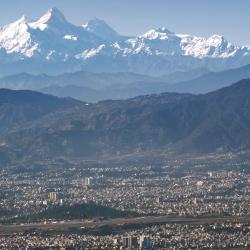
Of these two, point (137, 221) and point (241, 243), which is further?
point (137, 221)

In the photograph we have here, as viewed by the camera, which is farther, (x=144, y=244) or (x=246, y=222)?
(x=246, y=222)

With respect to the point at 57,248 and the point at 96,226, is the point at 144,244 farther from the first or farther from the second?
the point at 96,226

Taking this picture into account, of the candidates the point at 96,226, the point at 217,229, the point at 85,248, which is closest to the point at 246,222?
the point at 217,229

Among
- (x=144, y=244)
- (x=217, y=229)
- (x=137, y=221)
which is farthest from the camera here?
(x=137, y=221)

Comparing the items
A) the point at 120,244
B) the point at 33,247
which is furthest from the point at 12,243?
the point at 120,244

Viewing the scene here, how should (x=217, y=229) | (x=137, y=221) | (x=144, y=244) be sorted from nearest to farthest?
(x=144, y=244) < (x=217, y=229) < (x=137, y=221)

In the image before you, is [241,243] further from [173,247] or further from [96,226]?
[96,226]

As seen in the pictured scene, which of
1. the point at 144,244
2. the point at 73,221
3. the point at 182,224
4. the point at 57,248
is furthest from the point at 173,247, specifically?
the point at 73,221
